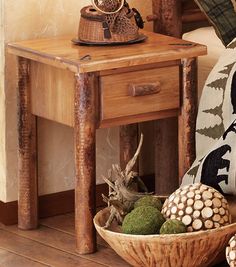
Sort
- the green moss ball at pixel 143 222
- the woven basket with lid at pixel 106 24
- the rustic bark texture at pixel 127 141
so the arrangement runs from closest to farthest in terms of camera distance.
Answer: the green moss ball at pixel 143 222 → the woven basket with lid at pixel 106 24 → the rustic bark texture at pixel 127 141

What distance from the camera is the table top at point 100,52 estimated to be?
8.90ft

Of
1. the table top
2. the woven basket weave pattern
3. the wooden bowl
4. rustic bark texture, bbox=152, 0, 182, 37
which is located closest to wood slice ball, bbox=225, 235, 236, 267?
the wooden bowl

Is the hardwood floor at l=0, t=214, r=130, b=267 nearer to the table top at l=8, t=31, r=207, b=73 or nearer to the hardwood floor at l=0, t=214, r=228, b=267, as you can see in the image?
the hardwood floor at l=0, t=214, r=228, b=267

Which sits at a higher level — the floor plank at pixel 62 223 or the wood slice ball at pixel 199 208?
the wood slice ball at pixel 199 208

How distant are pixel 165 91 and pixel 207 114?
14 cm

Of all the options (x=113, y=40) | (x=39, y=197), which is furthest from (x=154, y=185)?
(x=113, y=40)

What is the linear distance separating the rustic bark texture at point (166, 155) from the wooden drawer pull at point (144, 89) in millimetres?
386

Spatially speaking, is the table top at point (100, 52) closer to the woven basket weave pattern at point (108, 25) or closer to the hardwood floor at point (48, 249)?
the woven basket weave pattern at point (108, 25)

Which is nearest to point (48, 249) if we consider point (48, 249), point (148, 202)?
point (48, 249)

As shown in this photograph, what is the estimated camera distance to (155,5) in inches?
127

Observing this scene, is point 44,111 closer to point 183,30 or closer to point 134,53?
point 134,53

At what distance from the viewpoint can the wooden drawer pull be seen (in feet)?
9.11

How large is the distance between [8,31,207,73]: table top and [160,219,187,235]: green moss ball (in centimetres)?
46

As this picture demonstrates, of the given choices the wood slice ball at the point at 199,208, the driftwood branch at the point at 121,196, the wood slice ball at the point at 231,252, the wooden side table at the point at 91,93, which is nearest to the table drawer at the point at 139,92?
the wooden side table at the point at 91,93
